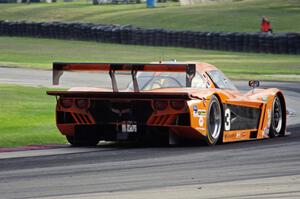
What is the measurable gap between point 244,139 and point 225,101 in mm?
983

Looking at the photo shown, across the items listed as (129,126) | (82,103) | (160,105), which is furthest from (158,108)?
(82,103)

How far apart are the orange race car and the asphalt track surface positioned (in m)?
0.24

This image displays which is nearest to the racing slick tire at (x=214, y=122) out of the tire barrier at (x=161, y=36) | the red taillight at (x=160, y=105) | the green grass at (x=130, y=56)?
the red taillight at (x=160, y=105)

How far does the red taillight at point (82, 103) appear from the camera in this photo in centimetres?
1392

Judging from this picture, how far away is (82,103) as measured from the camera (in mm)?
13961

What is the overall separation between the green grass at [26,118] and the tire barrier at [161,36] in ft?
66.9

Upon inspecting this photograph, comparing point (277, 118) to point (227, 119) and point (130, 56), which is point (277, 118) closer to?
point (227, 119)

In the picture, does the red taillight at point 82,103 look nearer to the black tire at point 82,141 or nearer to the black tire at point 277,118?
the black tire at point 82,141

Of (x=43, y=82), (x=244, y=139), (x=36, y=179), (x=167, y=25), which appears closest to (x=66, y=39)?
(x=167, y=25)

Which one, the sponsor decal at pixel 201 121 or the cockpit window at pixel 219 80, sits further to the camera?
the cockpit window at pixel 219 80

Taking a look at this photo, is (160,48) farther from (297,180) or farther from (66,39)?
(297,180)

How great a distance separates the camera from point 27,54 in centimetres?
4416

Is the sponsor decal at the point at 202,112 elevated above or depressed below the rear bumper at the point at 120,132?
above

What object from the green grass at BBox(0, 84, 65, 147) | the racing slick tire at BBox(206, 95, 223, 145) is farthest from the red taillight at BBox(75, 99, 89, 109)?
the racing slick tire at BBox(206, 95, 223, 145)
